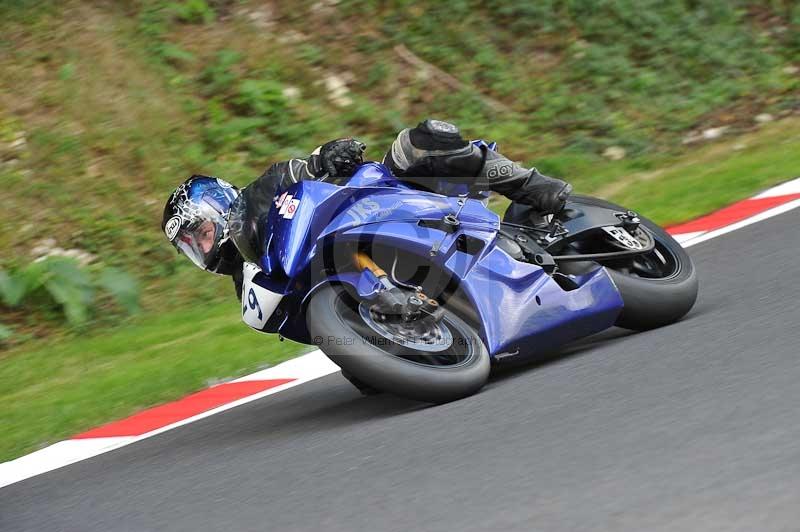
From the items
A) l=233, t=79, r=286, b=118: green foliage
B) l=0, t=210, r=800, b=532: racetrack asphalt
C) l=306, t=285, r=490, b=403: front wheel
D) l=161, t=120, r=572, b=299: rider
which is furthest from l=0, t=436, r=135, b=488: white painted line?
l=233, t=79, r=286, b=118: green foliage

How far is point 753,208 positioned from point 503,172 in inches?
122

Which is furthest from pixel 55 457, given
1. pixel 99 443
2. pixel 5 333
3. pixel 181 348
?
pixel 5 333

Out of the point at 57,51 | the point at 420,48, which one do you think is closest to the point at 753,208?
the point at 420,48

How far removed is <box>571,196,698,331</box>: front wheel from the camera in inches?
215

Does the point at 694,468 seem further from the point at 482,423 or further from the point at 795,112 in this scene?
the point at 795,112

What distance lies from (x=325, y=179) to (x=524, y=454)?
180 cm

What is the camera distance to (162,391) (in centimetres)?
671

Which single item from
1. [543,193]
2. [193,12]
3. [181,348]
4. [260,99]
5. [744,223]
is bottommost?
[260,99]

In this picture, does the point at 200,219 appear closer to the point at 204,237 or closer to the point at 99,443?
the point at 204,237

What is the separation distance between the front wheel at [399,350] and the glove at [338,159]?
1.88ft

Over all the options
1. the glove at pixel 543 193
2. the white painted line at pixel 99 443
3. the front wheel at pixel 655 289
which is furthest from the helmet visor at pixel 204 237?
the front wheel at pixel 655 289

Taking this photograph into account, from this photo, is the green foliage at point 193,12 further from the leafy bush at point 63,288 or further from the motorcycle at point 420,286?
the motorcycle at point 420,286

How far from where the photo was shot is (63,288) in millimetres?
9141

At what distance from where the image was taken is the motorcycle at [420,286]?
485 cm
